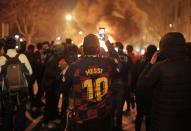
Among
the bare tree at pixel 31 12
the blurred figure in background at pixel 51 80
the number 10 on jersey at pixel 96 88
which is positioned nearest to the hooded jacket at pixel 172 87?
the number 10 on jersey at pixel 96 88

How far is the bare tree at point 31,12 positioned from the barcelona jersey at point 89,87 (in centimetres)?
2108

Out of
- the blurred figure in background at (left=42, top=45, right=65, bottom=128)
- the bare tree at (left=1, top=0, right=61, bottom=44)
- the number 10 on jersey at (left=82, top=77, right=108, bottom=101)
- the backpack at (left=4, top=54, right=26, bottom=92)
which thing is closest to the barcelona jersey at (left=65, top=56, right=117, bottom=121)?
the number 10 on jersey at (left=82, top=77, right=108, bottom=101)

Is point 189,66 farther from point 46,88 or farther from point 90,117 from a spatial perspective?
point 46,88

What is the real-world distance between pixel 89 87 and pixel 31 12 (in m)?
24.1

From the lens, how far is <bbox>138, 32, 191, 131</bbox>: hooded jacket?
2.16 meters

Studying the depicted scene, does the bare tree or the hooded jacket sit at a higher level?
the bare tree

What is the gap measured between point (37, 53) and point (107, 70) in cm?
519

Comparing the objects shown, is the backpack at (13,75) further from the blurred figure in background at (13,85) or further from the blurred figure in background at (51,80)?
the blurred figure in background at (51,80)

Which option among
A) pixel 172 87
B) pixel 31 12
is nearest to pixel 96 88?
pixel 172 87

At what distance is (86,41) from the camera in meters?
2.63

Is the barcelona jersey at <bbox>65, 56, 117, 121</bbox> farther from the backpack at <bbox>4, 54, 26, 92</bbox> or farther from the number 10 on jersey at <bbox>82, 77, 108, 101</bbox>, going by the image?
the backpack at <bbox>4, 54, 26, 92</bbox>

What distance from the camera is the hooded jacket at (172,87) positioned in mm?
2156

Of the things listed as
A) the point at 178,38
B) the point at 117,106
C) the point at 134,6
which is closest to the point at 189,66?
the point at 178,38

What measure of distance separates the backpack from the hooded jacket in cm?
259
